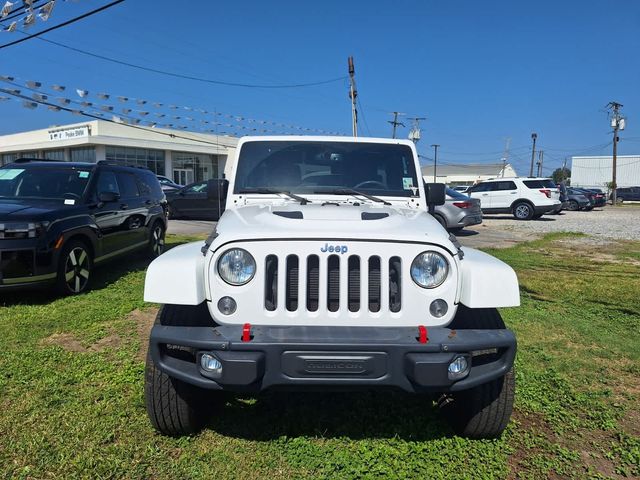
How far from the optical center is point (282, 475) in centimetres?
254

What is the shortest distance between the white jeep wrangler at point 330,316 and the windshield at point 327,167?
0.95 meters

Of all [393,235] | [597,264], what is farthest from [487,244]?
[393,235]

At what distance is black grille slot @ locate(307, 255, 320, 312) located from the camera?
2.51m

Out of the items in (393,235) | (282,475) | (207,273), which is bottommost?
(282,475)

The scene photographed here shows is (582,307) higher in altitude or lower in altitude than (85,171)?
lower

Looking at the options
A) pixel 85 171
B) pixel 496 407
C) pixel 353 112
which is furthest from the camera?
pixel 353 112

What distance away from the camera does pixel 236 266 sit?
2.53 m

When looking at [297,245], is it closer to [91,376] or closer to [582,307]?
[91,376]

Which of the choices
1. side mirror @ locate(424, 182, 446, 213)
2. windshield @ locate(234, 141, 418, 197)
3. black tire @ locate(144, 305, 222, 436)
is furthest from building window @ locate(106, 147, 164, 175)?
black tire @ locate(144, 305, 222, 436)

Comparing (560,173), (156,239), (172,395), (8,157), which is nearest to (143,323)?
(172,395)

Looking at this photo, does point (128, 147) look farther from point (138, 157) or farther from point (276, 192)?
point (276, 192)

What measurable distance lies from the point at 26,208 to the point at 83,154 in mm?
37171

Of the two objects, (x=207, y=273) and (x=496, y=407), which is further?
(x=496, y=407)

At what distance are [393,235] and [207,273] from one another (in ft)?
3.30
